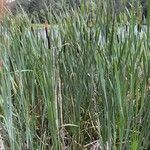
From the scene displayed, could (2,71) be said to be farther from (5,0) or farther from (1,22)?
(5,0)

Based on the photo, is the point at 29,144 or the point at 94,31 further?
the point at 94,31

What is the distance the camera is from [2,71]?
4.42 feet

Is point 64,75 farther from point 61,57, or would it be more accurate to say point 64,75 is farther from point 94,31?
point 94,31

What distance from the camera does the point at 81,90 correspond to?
143 centimetres

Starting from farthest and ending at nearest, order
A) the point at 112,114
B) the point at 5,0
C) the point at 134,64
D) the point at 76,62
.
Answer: the point at 5,0, the point at 76,62, the point at 134,64, the point at 112,114

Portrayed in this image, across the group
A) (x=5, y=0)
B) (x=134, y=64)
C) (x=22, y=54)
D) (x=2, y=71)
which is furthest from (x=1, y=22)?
(x=134, y=64)

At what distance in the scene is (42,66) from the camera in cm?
137

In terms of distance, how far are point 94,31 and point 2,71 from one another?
41 cm

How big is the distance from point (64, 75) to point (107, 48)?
185 millimetres

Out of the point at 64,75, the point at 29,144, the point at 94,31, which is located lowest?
the point at 29,144

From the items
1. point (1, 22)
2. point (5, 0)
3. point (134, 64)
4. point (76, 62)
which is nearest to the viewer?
point (134, 64)

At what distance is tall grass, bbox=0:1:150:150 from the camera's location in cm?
127

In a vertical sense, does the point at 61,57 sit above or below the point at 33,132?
above

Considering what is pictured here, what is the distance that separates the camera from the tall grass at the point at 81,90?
127 cm
